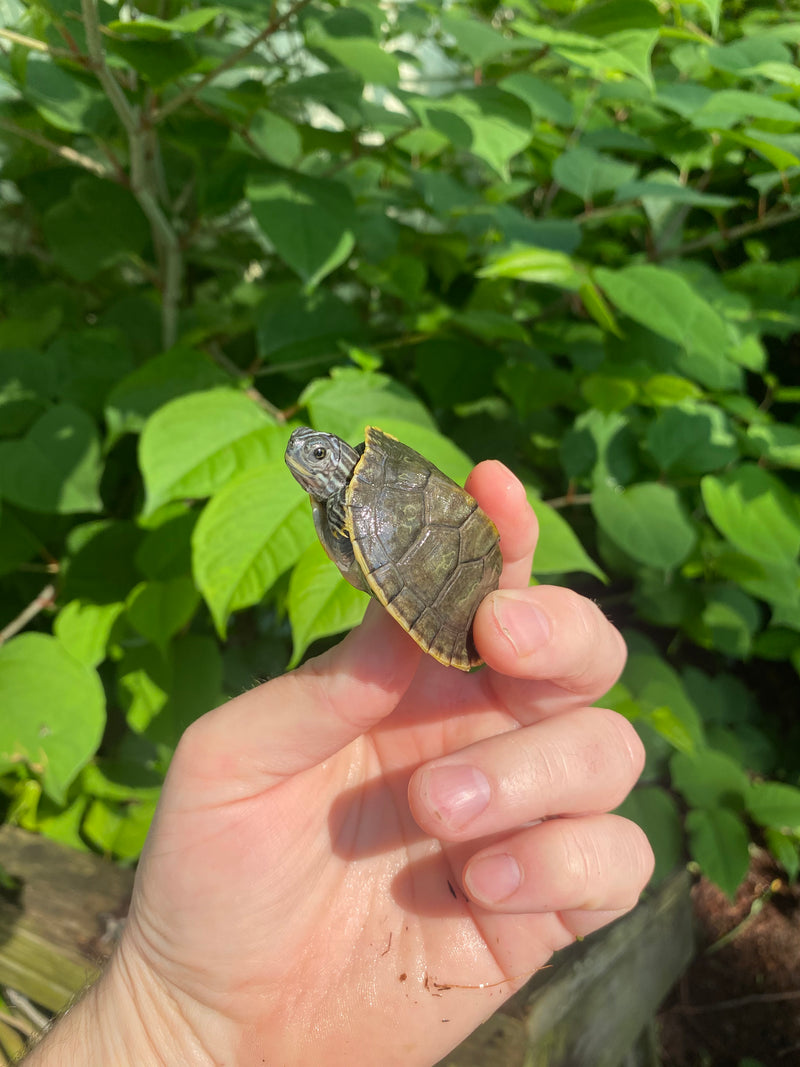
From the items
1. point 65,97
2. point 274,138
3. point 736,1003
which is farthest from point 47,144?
point 736,1003

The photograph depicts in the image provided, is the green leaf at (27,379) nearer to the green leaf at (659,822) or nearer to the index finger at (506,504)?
the index finger at (506,504)

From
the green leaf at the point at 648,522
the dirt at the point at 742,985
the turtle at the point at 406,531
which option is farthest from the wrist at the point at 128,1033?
the dirt at the point at 742,985

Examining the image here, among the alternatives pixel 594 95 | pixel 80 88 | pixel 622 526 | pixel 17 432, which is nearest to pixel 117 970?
pixel 17 432

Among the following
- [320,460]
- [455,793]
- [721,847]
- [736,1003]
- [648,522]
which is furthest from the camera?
[736,1003]

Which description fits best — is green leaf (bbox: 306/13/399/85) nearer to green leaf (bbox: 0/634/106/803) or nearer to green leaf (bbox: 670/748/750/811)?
green leaf (bbox: 0/634/106/803)

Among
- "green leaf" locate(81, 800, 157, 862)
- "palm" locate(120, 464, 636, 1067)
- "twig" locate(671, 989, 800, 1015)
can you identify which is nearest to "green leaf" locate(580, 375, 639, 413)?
"palm" locate(120, 464, 636, 1067)

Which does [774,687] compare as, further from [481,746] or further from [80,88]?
[80,88]

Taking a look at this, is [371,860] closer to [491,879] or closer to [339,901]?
[339,901]
